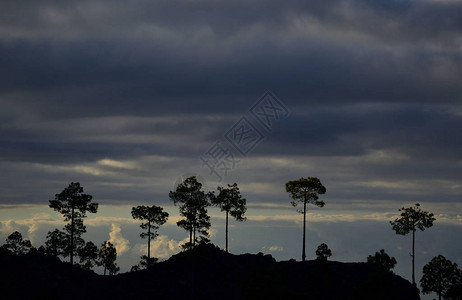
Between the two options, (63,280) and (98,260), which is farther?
(98,260)

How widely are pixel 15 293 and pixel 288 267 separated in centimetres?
4086

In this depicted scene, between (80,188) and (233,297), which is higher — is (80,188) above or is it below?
above

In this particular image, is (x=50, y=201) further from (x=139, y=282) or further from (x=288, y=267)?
(x=288, y=267)

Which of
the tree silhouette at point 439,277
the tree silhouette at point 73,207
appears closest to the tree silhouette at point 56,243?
the tree silhouette at point 73,207

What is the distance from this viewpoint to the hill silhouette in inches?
2869

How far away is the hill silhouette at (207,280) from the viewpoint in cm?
7288

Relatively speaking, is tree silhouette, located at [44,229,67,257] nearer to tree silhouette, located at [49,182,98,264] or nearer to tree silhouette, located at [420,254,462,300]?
tree silhouette, located at [49,182,98,264]

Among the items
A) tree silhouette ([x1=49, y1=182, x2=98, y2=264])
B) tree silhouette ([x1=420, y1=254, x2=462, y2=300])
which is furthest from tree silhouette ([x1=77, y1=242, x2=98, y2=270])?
tree silhouette ([x1=420, y1=254, x2=462, y2=300])

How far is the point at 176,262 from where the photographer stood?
92625 millimetres

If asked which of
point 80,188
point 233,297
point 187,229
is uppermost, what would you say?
point 80,188

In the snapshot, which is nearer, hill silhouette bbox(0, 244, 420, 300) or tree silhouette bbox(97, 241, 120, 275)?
hill silhouette bbox(0, 244, 420, 300)

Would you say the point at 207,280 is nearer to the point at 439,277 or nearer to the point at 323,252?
the point at 323,252

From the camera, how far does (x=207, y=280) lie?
8925cm

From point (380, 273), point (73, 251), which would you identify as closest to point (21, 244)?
point (73, 251)
